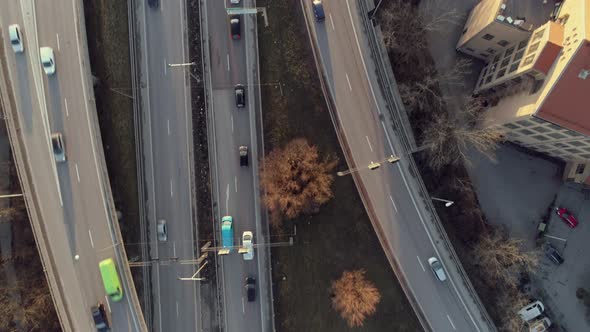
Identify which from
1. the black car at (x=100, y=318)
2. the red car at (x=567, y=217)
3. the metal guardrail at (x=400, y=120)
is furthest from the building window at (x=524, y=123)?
the black car at (x=100, y=318)

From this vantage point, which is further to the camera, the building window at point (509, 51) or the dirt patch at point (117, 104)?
the dirt patch at point (117, 104)

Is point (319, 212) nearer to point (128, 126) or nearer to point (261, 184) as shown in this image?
point (261, 184)

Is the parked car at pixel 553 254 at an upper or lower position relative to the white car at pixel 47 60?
lower

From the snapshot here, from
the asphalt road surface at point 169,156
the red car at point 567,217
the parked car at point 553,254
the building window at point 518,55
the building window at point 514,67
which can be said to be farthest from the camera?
the parked car at point 553,254

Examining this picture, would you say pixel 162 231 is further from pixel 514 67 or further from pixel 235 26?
pixel 514 67

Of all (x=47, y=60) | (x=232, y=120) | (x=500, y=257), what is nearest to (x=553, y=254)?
(x=500, y=257)

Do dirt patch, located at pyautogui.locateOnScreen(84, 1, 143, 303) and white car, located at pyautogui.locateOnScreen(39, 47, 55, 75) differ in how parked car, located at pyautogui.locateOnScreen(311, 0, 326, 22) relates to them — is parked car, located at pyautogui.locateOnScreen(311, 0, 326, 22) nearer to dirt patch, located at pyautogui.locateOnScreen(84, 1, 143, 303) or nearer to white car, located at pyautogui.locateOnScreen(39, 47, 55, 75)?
dirt patch, located at pyautogui.locateOnScreen(84, 1, 143, 303)

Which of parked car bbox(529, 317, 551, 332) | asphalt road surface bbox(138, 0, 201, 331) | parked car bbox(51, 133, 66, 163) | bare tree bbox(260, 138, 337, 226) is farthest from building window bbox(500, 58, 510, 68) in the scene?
parked car bbox(51, 133, 66, 163)

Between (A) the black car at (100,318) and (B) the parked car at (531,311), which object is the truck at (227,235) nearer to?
(A) the black car at (100,318)

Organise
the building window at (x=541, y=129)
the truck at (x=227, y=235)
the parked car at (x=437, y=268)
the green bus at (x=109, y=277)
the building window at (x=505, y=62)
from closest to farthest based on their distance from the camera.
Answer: the building window at (x=541, y=129) < the building window at (x=505, y=62) < the green bus at (x=109, y=277) < the truck at (x=227, y=235) < the parked car at (x=437, y=268)
